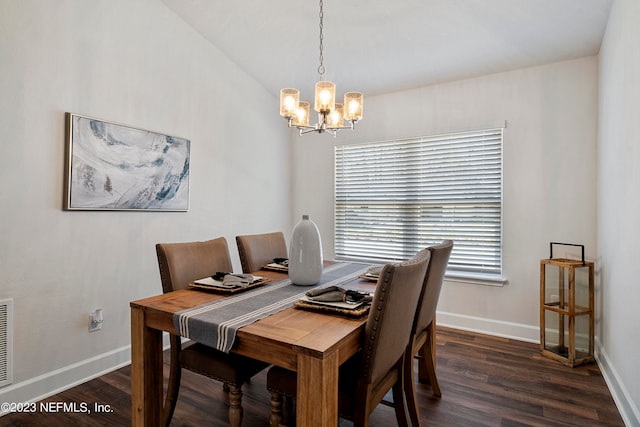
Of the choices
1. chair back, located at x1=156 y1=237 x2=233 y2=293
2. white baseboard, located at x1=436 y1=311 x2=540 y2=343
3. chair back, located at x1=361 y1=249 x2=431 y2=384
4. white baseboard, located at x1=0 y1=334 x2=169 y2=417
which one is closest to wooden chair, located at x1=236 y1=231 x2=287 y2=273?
chair back, located at x1=156 y1=237 x2=233 y2=293

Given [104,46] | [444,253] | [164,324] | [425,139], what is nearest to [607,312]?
[444,253]

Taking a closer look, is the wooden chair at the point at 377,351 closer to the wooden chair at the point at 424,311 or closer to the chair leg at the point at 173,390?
the wooden chair at the point at 424,311

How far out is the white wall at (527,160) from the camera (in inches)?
115

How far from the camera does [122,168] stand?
266cm

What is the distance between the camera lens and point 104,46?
2.55 metres

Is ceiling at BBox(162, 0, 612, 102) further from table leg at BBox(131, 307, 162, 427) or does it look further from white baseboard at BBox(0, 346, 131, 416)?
white baseboard at BBox(0, 346, 131, 416)

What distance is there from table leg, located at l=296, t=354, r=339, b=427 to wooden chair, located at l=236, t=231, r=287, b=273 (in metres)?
1.39

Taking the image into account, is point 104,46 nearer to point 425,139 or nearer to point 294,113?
point 294,113

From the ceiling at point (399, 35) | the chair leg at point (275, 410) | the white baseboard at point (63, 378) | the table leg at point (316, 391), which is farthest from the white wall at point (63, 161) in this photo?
the table leg at point (316, 391)

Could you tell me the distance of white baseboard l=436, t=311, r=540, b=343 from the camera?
3.12 m

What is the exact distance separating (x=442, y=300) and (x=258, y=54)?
300 cm

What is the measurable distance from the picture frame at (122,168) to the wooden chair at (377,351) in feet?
6.08

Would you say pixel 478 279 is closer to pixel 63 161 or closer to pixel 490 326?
pixel 490 326

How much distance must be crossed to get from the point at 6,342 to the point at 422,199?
3394 millimetres
